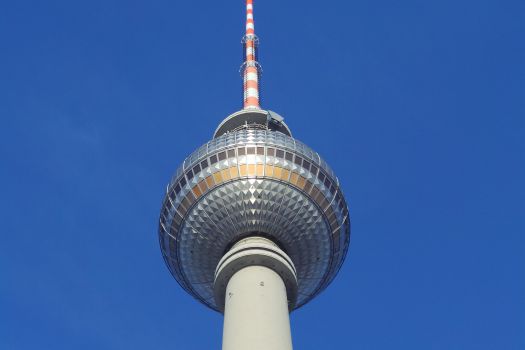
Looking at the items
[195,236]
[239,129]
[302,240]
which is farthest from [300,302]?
[239,129]

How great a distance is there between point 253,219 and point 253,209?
1.62ft

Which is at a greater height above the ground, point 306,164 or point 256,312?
point 306,164

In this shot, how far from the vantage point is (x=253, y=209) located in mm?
37375

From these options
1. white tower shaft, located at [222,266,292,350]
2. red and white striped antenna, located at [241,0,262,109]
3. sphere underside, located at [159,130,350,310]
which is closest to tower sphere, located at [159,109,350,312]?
sphere underside, located at [159,130,350,310]

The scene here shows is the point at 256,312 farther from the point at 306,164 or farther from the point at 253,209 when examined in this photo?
the point at 306,164

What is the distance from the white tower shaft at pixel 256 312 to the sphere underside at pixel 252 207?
3.15m

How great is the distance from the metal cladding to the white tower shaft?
2.24 metres

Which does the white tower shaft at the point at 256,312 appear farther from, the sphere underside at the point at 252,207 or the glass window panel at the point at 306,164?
the glass window panel at the point at 306,164

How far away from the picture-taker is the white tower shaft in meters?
31.7

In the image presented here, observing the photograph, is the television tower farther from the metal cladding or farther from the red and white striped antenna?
the red and white striped antenna

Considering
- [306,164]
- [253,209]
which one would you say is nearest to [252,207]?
[253,209]

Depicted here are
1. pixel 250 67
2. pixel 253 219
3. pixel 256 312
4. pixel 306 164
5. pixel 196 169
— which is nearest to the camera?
pixel 256 312

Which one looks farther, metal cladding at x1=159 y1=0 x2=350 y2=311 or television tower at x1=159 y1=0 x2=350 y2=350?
metal cladding at x1=159 y1=0 x2=350 y2=311

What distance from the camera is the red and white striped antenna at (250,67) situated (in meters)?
49.5
